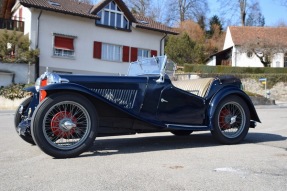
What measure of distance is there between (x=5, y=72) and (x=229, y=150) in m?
21.6

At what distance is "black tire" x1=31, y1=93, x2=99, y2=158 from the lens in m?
5.12

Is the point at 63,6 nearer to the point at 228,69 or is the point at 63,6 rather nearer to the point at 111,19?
the point at 111,19

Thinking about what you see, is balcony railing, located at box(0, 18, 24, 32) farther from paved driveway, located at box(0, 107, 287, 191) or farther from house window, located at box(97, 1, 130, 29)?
paved driveway, located at box(0, 107, 287, 191)

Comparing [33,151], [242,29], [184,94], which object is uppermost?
[242,29]

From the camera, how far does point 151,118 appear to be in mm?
5988

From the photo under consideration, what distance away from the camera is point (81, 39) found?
2948 centimetres

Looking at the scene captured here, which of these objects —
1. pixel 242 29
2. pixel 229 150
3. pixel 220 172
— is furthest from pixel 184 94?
Result: pixel 242 29

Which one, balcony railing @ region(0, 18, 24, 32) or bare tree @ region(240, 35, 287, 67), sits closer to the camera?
balcony railing @ region(0, 18, 24, 32)

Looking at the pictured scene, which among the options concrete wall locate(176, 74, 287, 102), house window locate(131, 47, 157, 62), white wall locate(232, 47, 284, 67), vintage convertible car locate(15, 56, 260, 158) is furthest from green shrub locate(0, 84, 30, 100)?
white wall locate(232, 47, 284, 67)

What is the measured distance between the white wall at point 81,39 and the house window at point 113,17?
586 mm

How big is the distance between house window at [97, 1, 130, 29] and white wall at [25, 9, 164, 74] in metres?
0.59

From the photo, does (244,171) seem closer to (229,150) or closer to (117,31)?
(229,150)

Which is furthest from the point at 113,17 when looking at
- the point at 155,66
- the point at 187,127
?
the point at 187,127

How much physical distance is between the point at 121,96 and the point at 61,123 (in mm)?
1066
